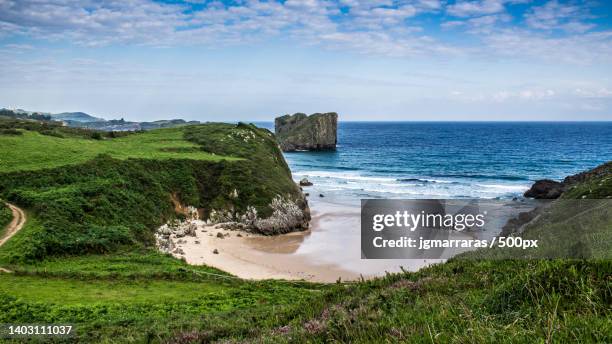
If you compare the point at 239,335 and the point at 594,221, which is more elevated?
the point at 594,221

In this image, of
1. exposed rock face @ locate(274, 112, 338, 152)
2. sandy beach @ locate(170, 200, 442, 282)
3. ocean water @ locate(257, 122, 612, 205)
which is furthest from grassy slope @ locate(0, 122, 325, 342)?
exposed rock face @ locate(274, 112, 338, 152)

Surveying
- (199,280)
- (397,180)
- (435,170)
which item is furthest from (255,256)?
(435,170)

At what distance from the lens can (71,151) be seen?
1970 inches

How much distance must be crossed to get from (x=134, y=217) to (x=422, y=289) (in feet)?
118

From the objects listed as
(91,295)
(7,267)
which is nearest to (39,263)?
(7,267)

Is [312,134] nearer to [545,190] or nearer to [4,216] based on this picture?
[545,190]

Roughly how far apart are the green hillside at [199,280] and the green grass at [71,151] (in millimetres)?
270

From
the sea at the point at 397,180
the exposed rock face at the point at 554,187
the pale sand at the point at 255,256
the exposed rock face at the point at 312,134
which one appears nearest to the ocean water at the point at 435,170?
the sea at the point at 397,180

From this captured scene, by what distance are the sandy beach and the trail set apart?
12113mm

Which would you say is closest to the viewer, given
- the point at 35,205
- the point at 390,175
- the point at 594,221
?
the point at 594,221

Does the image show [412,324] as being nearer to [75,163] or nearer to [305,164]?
[75,163]

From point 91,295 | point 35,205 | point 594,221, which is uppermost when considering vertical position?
point 594,221

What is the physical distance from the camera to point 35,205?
3559 cm

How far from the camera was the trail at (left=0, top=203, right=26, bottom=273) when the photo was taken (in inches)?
1215
